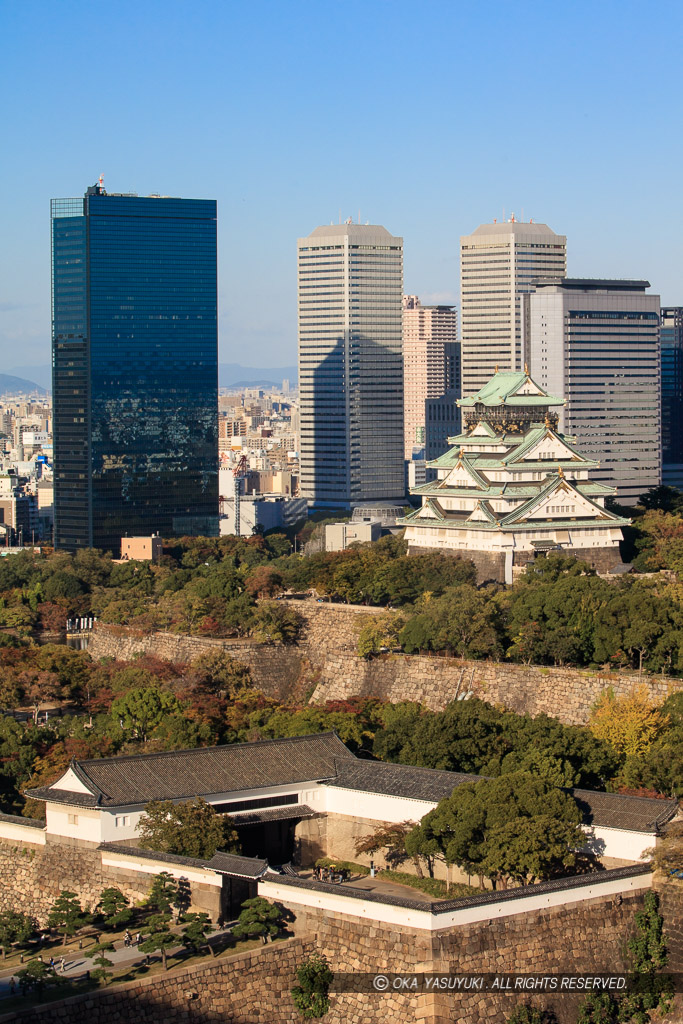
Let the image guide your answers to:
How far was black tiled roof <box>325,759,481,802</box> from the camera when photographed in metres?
35.8

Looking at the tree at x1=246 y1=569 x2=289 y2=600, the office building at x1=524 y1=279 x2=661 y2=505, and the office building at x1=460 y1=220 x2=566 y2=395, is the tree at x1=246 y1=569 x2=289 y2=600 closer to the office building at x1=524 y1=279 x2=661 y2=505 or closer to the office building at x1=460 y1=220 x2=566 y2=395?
the office building at x1=524 y1=279 x2=661 y2=505

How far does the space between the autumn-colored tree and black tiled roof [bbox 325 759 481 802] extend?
429 cm

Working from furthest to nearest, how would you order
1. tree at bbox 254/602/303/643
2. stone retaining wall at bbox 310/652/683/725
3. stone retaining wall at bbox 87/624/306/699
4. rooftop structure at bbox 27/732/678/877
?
tree at bbox 254/602/303/643 < stone retaining wall at bbox 87/624/306/699 < stone retaining wall at bbox 310/652/683/725 < rooftop structure at bbox 27/732/678/877

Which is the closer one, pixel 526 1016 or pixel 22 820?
pixel 526 1016

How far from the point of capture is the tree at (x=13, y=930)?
1217 inches

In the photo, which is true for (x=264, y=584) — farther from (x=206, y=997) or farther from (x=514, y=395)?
(x=206, y=997)

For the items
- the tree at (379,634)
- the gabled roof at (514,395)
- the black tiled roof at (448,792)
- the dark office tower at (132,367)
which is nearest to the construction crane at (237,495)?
the dark office tower at (132,367)

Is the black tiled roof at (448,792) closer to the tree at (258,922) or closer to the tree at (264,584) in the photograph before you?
the tree at (258,922)

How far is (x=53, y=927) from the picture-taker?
32031 mm

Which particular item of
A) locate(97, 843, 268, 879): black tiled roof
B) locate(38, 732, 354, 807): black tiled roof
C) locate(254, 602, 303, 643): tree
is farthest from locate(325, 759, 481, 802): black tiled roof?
locate(254, 602, 303, 643): tree

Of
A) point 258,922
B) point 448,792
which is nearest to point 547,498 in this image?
point 448,792

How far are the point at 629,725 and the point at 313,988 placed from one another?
1197 centimetres

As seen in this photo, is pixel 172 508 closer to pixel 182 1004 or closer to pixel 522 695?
pixel 522 695

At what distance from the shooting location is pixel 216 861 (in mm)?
32156
